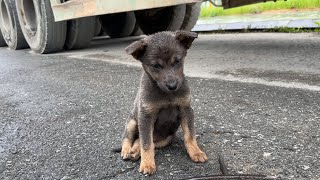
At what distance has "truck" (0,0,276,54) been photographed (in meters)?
5.71

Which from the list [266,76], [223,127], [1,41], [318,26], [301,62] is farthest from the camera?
[1,41]

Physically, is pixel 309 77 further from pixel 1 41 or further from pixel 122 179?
pixel 1 41

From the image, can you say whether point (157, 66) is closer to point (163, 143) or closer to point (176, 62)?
point (176, 62)

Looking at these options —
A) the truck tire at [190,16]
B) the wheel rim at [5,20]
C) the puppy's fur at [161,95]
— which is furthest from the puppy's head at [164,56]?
the wheel rim at [5,20]

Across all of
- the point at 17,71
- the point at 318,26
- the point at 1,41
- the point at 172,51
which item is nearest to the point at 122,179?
the point at 172,51

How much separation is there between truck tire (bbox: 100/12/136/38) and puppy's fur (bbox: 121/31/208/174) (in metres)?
7.26

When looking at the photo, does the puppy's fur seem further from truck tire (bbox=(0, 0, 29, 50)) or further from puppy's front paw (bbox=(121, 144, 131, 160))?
truck tire (bbox=(0, 0, 29, 50))

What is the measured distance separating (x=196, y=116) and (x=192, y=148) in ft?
2.59

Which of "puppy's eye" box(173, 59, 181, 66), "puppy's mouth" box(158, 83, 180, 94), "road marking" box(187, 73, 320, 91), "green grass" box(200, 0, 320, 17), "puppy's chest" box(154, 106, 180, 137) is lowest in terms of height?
"green grass" box(200, 0, 320, 17)

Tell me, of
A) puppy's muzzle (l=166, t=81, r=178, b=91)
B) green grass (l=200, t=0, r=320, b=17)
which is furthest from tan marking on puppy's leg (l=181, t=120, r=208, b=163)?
green grass (l=200, t=0, r=320, b=17)

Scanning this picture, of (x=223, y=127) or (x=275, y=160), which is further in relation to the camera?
(x=223, y=127)

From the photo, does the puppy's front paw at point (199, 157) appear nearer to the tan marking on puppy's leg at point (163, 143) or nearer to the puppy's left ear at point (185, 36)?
the tan marking on puppy's leg at point (163, 143)

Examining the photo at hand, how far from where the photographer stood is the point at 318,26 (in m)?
7.30

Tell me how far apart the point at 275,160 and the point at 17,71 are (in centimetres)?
459
